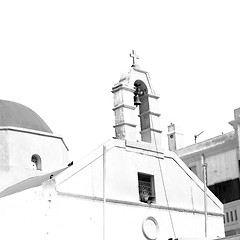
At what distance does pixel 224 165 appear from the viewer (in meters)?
29.5

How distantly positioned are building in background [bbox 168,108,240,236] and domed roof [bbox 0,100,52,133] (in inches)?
267

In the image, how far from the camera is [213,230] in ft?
77.5

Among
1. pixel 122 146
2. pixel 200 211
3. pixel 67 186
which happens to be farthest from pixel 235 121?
pixel 67 186

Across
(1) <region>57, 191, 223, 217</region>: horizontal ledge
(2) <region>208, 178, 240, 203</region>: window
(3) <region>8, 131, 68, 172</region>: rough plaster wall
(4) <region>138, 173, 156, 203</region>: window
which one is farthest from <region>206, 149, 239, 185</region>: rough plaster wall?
(4) <region>138, 173, 156, 203</region>: window

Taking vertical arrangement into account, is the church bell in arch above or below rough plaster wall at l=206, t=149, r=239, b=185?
above

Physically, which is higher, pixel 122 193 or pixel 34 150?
pixel 34 150

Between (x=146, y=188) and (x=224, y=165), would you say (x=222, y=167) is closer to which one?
(x=224, y=165)

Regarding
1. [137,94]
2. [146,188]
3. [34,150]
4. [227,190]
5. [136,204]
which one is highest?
[137,94]

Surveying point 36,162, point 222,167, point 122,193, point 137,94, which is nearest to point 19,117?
point 36,162

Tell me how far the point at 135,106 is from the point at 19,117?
654 centimetres

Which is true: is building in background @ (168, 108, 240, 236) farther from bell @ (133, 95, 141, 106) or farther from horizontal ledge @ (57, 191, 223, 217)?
bell @ (133, 95, 141, 106)

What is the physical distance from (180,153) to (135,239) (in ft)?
36.8

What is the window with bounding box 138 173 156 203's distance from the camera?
871 inches

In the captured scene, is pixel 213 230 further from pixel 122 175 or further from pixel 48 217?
pixel 48 217
